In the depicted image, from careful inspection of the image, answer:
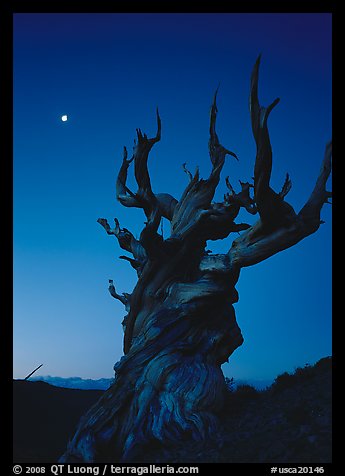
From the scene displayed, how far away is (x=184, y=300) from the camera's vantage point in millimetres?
10781

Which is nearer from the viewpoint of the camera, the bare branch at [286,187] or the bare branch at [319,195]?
the bare branch at [286,187]

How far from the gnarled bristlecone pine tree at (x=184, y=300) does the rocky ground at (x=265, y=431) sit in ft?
1.34

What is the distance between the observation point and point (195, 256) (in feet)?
38.0

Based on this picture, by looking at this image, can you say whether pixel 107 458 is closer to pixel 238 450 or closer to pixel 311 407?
pixel 238 450

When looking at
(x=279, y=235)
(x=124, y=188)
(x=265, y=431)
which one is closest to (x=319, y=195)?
(x=279, y=235)

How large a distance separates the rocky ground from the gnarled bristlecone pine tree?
0.41 m

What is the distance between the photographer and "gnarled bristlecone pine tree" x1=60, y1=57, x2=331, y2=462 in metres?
9.70

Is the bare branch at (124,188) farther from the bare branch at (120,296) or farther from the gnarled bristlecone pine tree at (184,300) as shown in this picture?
the bare branch at (120,296)

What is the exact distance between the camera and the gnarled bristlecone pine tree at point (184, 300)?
382 inches

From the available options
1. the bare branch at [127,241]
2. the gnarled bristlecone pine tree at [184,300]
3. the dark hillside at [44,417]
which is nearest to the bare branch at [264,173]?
the gnarled bristlecone pine tree at [184,300]

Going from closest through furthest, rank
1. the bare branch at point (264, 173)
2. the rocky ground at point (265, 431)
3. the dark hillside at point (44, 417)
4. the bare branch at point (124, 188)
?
the rocky ground at point (265, 431) < the bare branch at point (264, 173) < the bare branch at point (124, 188) < the dark hillside at point (44, 417)

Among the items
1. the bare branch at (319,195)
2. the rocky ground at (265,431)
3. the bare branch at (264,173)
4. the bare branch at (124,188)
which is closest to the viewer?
the rocky ground at (265,431)
